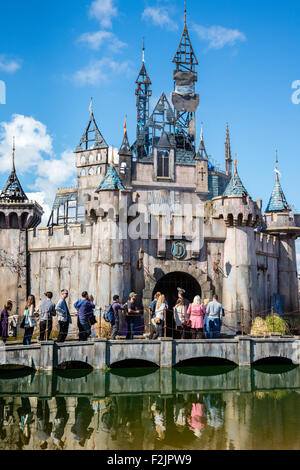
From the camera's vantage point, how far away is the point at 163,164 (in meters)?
44.1

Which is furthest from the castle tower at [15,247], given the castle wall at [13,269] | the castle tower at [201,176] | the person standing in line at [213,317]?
the castle tower at [201,176]

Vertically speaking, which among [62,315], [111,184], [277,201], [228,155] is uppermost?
[228,155]

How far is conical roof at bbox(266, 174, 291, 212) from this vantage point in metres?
30.1

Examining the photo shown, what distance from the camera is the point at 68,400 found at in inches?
574

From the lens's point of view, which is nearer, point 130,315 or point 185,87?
point 130,315

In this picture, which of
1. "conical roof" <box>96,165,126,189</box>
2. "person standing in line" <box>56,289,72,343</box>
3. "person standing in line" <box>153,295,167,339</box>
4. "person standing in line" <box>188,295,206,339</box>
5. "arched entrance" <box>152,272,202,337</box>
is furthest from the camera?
"arched entrance" <box>152,272,202,337</box>

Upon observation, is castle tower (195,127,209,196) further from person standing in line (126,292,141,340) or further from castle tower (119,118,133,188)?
person standing in line (126,292,141,340)

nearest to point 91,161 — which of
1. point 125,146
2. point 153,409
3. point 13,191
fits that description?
point 125,146

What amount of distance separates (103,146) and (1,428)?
42029 mm

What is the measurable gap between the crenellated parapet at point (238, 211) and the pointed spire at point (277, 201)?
616 cm

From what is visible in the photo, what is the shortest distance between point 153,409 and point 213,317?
6700mm

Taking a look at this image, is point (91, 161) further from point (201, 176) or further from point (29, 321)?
point (29, 321)

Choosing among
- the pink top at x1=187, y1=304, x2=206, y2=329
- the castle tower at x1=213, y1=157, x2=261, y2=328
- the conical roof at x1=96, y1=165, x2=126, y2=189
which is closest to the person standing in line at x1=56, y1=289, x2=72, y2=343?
the pink top at x1=187, y1=304, x2=206, y2=329
